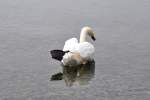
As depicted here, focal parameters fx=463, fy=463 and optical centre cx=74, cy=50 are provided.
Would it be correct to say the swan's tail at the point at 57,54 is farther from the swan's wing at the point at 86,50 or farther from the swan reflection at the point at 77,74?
the swan's wing at the point at 86,50

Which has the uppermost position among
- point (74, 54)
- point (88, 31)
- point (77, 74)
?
point (88, 31)

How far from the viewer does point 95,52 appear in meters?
9.88

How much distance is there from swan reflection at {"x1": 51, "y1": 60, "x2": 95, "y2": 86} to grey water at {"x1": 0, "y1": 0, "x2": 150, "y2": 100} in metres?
0.12

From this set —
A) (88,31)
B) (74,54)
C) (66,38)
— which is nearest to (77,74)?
(74,54)

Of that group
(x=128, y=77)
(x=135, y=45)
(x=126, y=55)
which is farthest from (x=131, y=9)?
(x=128, y=77)

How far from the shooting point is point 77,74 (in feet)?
28.5

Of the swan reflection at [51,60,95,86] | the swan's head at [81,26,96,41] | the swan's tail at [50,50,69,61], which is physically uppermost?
the swan's head at [81,26,96,41]

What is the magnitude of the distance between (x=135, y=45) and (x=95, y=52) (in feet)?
3.64

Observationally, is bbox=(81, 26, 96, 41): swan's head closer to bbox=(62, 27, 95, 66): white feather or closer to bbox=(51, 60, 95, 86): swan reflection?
bbox=(62, 27, 95, 66): white feather

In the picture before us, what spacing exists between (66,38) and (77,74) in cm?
262

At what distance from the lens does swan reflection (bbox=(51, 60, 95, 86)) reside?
8234 mm

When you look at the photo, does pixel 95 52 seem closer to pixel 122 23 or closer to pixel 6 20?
pixel 122 23

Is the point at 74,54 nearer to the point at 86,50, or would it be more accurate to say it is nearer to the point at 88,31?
the point at 86,50

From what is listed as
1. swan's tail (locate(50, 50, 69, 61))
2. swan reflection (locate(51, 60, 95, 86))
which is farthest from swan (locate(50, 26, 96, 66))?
swan reflection (locate(51, 60, 95, 86))
